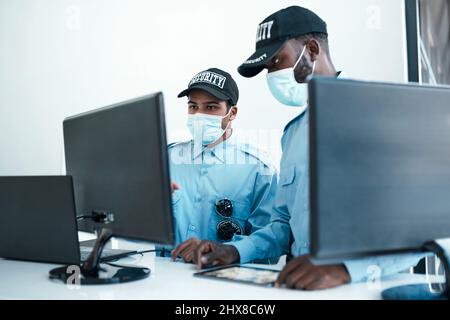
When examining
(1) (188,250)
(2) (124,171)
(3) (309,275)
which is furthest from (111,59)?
(3) (309,275)

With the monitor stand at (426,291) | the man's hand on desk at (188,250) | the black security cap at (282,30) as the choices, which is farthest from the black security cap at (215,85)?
the monitor stand at (426,291)

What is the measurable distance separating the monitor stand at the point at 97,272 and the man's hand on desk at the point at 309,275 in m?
0.42

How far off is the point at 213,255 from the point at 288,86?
631mm

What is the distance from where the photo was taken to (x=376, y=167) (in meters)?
0.96

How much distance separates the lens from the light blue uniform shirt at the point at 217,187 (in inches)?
83.1

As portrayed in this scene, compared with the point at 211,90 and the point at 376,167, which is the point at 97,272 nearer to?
the point at 376,167

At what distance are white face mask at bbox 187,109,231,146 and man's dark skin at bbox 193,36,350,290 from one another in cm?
62

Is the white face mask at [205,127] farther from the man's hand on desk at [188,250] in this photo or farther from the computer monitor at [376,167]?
the computer monitor at [376,167]

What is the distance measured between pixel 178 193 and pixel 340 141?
1347mm

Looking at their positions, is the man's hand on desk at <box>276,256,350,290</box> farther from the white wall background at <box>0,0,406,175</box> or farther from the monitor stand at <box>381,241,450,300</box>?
the white wall background at <box>0,0,406,175</box>

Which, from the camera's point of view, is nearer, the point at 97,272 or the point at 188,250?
the point at 97,272

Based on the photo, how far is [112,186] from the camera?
50.8 inches

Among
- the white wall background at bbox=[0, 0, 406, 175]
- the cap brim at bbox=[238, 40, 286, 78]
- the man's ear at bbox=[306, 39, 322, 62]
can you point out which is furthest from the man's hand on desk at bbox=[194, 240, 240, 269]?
the white wall background at bbox=[0, 0, 406, 175]

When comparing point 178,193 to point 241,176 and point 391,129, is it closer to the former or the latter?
point 241,176
